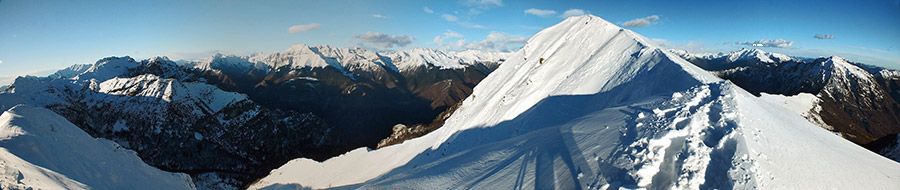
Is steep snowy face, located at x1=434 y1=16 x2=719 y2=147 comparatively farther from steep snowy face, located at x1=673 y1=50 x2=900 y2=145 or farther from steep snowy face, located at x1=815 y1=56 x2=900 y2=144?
steep snowy face, located at x1=815 y1=56 x2=900 y2=144

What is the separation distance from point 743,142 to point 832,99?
498 feet

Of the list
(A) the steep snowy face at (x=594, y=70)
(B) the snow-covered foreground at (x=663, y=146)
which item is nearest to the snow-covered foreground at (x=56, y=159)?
(B) the snow-covered foreground at (x=663, y=146)

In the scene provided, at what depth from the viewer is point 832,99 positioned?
328 ft

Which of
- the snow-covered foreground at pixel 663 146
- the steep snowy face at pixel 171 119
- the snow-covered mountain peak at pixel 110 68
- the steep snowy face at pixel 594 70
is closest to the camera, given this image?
the snow-covered foreground at pixel 663 146

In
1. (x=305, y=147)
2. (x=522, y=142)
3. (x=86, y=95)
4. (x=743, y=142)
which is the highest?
(x=743, y=142)

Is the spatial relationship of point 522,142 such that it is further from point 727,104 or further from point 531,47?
point 531,47

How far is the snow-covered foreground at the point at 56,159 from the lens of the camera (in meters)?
11.2

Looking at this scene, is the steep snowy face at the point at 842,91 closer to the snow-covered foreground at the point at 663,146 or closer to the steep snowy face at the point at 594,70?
the steep snowy face at the point at 594,70

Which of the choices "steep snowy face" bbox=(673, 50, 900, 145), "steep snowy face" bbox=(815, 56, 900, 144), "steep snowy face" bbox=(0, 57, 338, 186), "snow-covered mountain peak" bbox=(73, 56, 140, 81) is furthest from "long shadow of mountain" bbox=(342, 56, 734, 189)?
"snow-covered mountain peak" bbox=(73, 56, 140, 81)

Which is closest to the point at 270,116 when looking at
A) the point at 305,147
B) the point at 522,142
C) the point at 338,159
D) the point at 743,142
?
the point at 305,147

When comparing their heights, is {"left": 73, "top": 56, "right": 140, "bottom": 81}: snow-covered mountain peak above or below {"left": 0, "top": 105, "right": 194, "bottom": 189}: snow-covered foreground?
below

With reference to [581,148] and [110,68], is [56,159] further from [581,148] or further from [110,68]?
[110,68]

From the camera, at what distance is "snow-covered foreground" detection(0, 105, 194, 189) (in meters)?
11.2

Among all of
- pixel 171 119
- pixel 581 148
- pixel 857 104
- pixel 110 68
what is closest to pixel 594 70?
pixel 581 148
